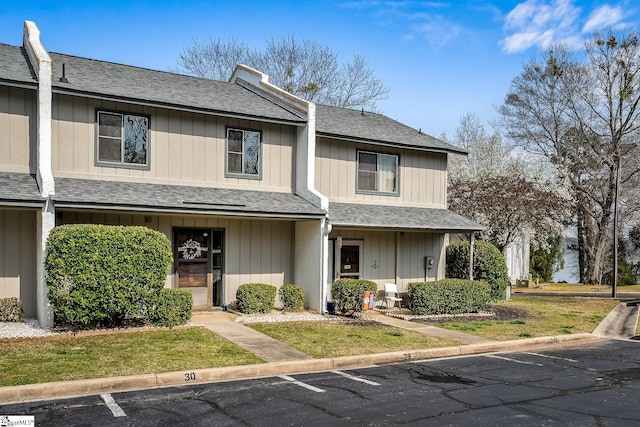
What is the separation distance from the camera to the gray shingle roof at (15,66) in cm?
1300

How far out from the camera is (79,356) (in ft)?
32.2

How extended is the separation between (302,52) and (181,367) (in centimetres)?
2946

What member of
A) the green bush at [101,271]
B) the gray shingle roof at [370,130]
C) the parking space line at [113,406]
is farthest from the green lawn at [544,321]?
the parking space line at [113,406]

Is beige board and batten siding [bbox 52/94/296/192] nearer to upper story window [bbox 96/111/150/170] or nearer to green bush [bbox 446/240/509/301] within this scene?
upper story window [bbox 96/111/150/170]

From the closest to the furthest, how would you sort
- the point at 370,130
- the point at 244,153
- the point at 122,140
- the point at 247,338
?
the point at 247,338 < the point at 122,140 < the point at 244,153 < the point at 370,130

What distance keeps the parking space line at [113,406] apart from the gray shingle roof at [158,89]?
8.28m

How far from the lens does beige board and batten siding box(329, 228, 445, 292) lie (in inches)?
720

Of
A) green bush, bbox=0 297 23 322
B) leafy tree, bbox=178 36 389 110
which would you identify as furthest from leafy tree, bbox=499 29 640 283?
green bush, bbox=0 297 23 322

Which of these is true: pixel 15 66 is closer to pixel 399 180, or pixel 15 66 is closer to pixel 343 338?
pixel 343 338

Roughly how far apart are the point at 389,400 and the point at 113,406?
3.58 m

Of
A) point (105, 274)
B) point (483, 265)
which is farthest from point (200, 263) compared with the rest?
point (483, 265)

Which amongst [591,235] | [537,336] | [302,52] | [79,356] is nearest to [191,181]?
[79,356]

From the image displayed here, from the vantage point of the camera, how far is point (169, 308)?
1285 cm

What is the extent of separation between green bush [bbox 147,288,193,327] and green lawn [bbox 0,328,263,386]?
0.55m
